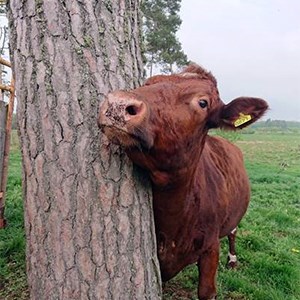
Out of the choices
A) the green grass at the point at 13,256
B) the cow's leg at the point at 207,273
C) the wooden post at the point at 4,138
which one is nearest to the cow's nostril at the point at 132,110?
the cow's leg at the point at 207,273

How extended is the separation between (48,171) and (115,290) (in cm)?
62

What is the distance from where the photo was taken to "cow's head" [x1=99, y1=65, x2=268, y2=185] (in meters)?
1.83

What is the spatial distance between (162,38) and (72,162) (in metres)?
23.0

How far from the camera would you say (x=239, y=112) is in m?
2.63

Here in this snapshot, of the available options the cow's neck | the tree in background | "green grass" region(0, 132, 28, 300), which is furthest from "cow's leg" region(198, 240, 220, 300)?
the tree in background

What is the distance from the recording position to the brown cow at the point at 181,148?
6.12 ft

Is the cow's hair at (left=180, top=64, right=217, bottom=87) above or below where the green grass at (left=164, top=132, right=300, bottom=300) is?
above

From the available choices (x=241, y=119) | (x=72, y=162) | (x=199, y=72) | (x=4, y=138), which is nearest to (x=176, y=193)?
(x=241, y=119)

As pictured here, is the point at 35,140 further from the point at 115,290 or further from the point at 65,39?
the point at 115,290

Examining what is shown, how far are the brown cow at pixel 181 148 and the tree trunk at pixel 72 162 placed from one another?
0.17m

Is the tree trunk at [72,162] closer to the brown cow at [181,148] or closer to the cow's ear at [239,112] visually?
the brown cow at [181,148]

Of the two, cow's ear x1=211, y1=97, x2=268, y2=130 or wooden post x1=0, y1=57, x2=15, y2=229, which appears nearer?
cow's ear x1=211, y1=97, x2=268, y2=130

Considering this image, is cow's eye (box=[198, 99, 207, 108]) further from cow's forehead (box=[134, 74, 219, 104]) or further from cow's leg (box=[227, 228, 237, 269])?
cow's leg (box=[227, 228, 237, 269])

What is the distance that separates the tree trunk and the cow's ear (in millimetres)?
860
